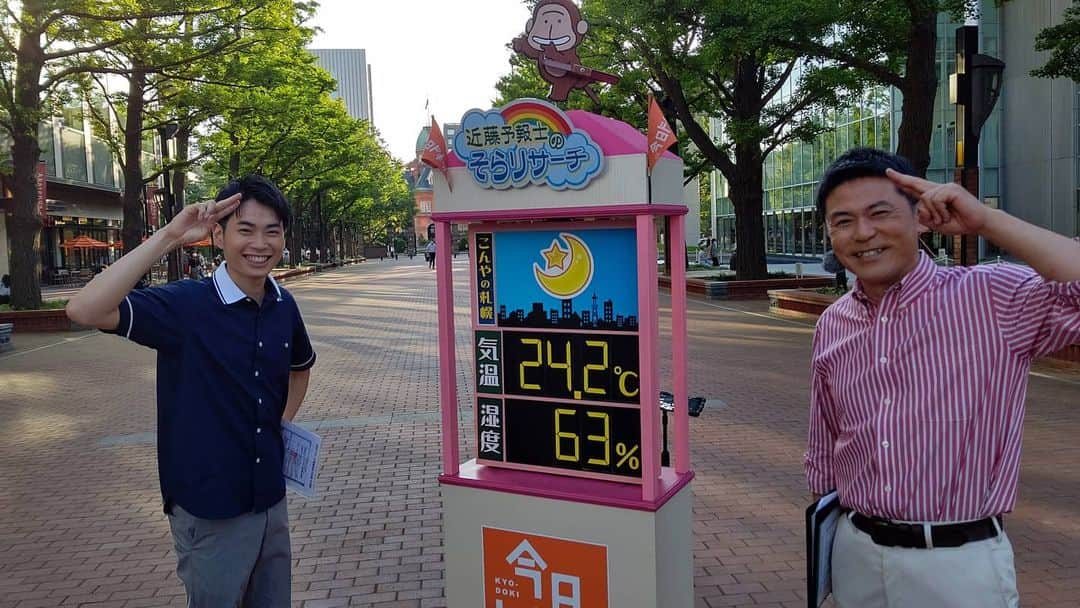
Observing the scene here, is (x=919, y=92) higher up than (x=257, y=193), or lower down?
higher up

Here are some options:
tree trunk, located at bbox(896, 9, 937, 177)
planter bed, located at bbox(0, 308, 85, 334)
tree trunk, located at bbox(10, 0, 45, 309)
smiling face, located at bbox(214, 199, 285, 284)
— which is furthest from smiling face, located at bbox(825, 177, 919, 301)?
planter bed, located at bbox(0, 308, 85, 334)

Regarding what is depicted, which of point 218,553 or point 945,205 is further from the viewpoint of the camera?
point 218,553

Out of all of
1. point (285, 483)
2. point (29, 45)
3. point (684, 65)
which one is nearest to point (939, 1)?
point (684, 65)

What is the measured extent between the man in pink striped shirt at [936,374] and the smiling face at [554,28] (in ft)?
6.15

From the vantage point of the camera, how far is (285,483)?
301 centimetres

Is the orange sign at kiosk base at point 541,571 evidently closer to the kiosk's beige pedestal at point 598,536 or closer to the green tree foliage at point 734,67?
the kiosk's beige pedestal at point 598,536

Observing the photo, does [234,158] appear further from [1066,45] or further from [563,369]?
[563,369]

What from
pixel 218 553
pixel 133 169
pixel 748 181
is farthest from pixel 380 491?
pixel 133 169

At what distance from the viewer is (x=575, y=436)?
354 centimetres

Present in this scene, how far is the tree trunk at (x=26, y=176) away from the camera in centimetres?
1711

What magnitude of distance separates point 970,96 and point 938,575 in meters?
9.00

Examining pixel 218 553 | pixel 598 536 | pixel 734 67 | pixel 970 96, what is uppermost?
pixel 734 67

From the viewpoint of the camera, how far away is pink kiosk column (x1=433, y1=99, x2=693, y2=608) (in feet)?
10.6

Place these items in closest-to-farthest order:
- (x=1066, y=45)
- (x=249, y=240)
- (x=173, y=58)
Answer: (x=249, y=240), (x=1066, y=45), (x=173, y=58)
